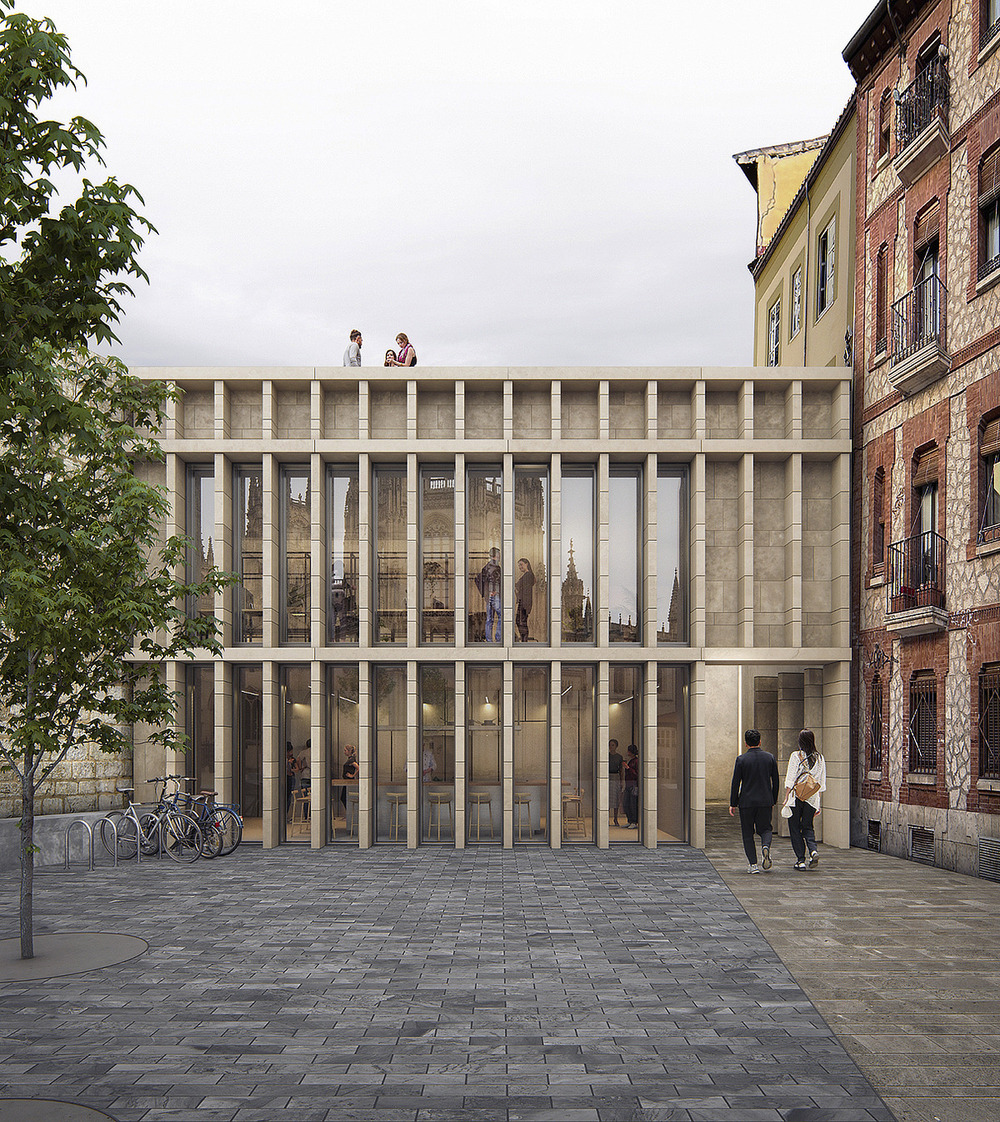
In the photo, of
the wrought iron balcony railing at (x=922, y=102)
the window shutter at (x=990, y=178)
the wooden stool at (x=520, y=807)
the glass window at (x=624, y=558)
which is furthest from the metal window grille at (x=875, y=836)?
the wrought iron balcony railing at (x=922, y=102)

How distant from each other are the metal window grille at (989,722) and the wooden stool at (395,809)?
9.79 m

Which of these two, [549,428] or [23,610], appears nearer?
[23,610]

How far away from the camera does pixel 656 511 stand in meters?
19.2

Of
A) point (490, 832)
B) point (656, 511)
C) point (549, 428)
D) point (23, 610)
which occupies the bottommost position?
point (490, 832)

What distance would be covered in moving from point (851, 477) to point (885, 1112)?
15.0 m

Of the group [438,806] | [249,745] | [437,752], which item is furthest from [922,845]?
[249,745]

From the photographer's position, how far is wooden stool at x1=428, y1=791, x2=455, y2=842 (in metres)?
18.9

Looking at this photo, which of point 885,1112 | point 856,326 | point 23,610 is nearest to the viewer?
point 885,1112

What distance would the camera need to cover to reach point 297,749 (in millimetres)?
19156

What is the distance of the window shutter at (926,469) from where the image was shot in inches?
685

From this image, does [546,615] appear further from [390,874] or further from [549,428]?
[390,874]

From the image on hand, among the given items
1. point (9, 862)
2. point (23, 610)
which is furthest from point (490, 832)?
point (23, 610)

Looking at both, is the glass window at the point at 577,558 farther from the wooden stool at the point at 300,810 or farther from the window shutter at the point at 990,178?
the window shutter at the point at 990,178

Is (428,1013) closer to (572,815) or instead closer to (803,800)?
(803,800)
